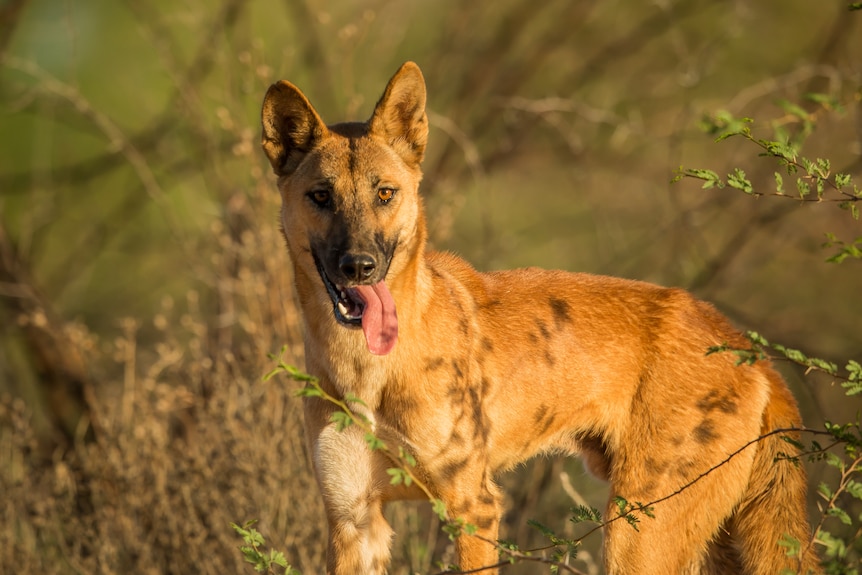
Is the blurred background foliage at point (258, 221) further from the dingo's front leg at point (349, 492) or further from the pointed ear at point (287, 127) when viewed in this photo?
the pointed ear at point (287, 127)

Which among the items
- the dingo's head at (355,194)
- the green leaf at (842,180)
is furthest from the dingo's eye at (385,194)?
the green leaf at (842,180)

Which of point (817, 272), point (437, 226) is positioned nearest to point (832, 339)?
point (817, 272)

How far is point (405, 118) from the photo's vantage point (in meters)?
4.36

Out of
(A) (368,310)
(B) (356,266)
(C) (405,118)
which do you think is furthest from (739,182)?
(C) (405,118)

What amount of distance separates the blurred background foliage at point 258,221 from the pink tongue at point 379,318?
4.41ft

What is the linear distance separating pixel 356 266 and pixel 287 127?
0.89m

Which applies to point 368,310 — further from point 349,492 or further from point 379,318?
point 349,492

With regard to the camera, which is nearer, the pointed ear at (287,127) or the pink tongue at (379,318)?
the pink tongue at (379,318)

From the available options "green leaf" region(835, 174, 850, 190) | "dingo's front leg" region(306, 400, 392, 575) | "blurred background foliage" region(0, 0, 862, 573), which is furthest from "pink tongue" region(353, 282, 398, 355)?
"green leaf" region(835, 174, 850, 190)

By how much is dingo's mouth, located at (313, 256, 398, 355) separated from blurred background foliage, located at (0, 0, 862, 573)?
1353 mm

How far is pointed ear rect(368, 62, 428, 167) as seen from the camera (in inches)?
166

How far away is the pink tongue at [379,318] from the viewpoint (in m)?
3.89

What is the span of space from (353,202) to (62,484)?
260 cm

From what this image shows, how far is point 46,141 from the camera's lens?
12.7 meters
